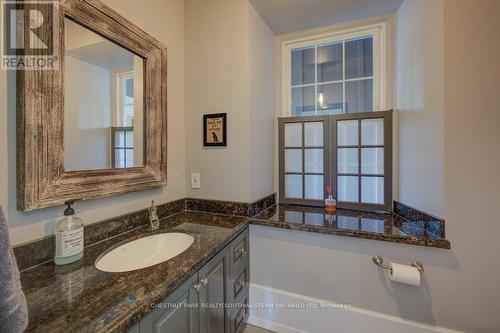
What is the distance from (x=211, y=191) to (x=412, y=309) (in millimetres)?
1451

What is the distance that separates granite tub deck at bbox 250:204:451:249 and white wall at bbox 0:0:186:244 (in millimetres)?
712

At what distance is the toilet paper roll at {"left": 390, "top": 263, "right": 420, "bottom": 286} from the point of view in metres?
1.15

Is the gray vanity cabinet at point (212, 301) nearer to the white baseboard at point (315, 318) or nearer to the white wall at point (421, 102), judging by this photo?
the white baseboard at point (315, 318)

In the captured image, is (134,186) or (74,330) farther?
(134,186)

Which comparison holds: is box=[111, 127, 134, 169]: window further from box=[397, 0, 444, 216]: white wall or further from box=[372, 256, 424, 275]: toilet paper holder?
box=[397, 0, 444, 216]: white wall

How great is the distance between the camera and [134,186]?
4.12 feet

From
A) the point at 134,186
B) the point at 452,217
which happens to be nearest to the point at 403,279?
the point at 452,217

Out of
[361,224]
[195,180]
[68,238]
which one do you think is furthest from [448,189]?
[68,238]

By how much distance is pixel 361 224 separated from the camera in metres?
1.44

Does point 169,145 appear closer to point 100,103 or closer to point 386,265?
point 100,103

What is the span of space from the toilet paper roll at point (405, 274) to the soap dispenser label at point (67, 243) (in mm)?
1556

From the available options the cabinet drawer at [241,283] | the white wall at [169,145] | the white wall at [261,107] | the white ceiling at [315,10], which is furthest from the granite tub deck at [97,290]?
the white ceiling at [315,10]

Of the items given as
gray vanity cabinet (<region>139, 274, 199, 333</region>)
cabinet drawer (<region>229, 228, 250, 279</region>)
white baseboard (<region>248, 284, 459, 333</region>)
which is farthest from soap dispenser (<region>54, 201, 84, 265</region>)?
white baseboard (<region>248, 284, 459, 333</region>)

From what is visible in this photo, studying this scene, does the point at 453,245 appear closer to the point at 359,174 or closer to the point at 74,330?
the point at 359,174
